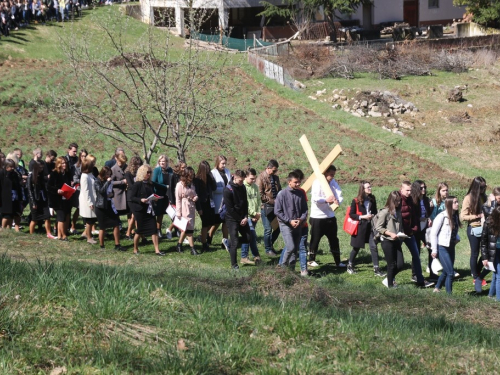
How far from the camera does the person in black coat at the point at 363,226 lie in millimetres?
13797

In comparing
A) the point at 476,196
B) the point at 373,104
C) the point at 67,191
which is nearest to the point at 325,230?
the point at 476,196

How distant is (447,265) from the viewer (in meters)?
12.2

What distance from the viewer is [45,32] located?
1596 inches

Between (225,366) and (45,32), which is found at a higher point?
(45,32)

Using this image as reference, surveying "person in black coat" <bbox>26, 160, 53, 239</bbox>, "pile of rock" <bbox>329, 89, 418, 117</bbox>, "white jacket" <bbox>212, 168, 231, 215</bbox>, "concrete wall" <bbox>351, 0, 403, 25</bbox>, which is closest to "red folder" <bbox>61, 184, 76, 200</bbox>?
"person in black coat" <bbox>26, 160, 53, 239</bbox>

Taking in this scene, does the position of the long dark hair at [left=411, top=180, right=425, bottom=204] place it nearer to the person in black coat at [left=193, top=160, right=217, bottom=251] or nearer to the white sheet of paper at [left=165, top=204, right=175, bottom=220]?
the person in black coat at [left=193, top=160, right=217, bottom=251]

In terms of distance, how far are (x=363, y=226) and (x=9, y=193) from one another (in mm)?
7131

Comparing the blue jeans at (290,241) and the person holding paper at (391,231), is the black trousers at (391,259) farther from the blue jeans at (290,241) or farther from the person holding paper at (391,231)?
the blue jeans at (290,241)

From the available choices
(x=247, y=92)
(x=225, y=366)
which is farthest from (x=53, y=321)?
(x=247, y=92)

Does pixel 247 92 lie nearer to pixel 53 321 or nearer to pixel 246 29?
pixel 246 29

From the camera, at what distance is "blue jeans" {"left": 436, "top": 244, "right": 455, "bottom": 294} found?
482 inches

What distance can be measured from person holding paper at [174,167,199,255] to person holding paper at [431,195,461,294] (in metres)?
4.70

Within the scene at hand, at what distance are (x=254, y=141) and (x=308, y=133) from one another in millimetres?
2646

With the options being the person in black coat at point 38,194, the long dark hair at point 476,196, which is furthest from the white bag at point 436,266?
the person in black coat at point 38,194
